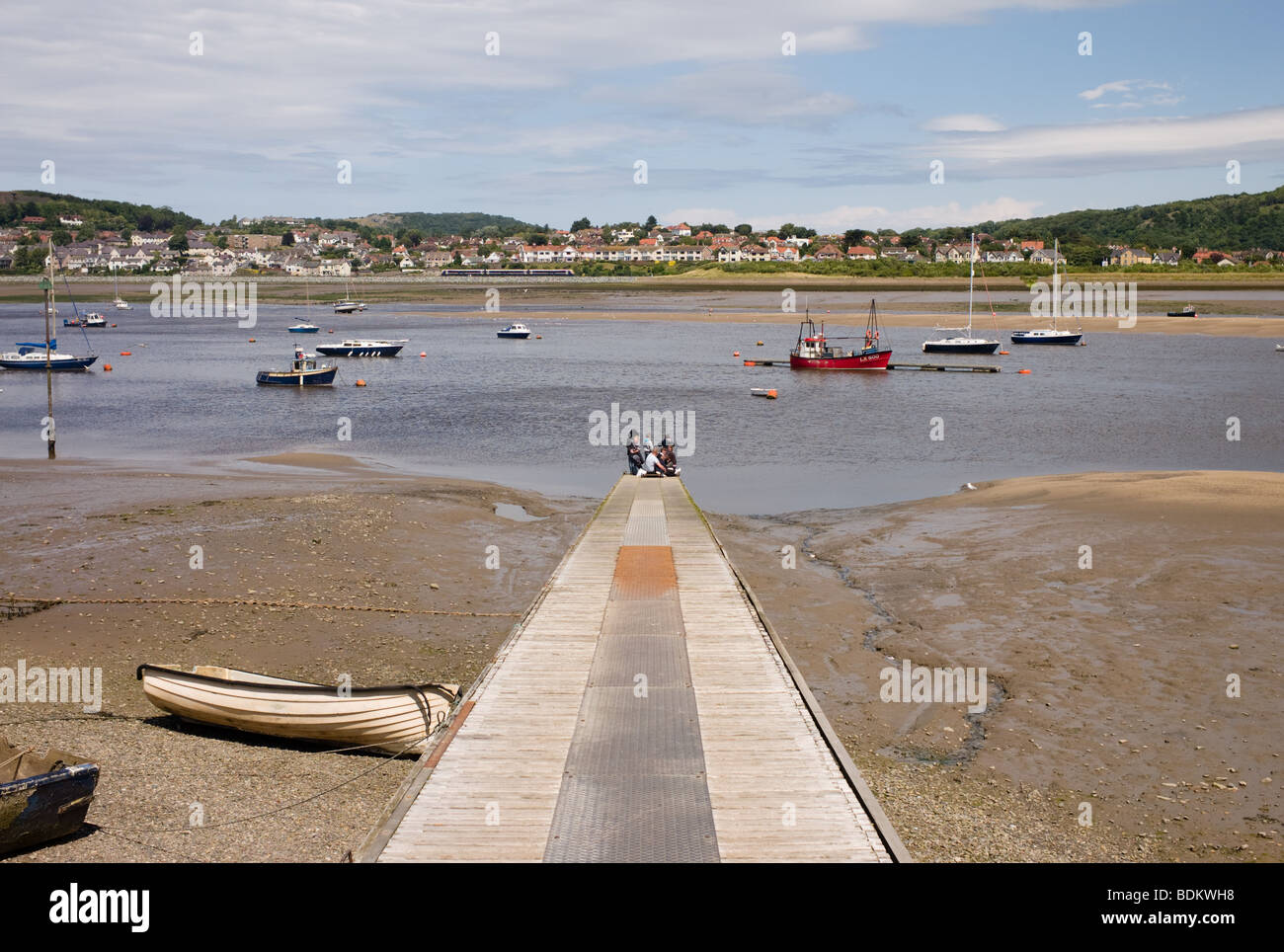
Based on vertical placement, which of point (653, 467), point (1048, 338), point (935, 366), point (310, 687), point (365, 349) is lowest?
point (310, 687)

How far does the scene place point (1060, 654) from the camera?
16969mm

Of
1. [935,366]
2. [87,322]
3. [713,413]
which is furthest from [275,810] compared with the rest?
[87,322]

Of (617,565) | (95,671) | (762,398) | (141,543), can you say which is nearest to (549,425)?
(762,398)

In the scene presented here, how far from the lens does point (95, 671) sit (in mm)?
15750

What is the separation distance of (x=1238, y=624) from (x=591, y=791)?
13.2m

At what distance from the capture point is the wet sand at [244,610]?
1145 centimetres

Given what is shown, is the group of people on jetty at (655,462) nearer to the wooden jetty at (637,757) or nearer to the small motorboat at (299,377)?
the wooden jetty at (637,757)

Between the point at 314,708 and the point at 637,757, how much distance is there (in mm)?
4542

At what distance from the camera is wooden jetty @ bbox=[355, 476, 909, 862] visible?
9039mm

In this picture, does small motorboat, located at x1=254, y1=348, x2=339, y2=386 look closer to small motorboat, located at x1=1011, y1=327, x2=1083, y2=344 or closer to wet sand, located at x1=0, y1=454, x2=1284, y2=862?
wet sand, located at x1=0, y1=454, x2=1284, y2=862

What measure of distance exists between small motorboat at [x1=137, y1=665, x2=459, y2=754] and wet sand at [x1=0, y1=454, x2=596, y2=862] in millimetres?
293

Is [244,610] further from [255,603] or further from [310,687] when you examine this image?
[310,687]

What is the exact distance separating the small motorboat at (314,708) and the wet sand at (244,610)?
Result: 0.96ft

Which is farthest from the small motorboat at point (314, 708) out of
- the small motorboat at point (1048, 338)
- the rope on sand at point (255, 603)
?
the small motorboat at point (1048, 338)
